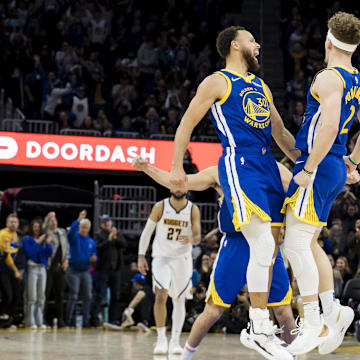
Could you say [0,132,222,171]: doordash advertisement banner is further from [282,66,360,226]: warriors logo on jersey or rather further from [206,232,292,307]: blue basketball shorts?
[282,66,360,226]: warriors logo on jersey

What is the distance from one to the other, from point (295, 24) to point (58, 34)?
627 cm

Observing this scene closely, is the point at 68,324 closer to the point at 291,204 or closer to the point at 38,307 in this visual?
the point at 38,307

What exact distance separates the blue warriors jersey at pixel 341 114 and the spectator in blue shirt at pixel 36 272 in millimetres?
8921

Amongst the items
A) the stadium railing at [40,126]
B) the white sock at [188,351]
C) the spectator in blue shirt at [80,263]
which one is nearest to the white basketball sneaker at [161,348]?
the white sock at [188,351]

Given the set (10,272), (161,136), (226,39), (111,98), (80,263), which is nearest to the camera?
(226,39)

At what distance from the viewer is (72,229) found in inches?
563

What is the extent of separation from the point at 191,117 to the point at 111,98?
14.4 meters

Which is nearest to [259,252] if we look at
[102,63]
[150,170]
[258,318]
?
[258,318]

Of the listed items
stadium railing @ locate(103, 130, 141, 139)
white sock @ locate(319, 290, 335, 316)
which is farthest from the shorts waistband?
stadium railing @ locate(103, 130, 141, 139)

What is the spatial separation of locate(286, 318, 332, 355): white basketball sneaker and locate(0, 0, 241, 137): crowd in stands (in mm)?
13046

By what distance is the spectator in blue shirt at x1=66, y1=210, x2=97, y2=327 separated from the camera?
14227 mm

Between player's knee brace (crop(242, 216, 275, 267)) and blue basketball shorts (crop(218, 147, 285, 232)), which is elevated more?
blue basketball shorts (crop(218, 147, 285, 232))

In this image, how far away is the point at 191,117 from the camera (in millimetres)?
5543

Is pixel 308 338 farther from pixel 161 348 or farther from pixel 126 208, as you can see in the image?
pixel 126 208
